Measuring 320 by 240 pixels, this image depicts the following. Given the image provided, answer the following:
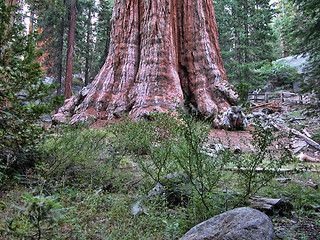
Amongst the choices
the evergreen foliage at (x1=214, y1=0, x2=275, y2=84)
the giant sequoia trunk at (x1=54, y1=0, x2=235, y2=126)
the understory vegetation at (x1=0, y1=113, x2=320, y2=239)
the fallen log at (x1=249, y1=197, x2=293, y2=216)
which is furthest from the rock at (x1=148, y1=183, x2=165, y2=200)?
the evergreen foliage at (x1=214, y1=0, x2=275, y2=84)

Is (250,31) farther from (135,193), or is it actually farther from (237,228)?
(237,228)

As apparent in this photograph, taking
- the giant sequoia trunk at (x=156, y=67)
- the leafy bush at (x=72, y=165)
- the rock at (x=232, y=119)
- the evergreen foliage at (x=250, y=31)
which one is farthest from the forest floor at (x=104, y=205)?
the evergreen foliage at (x=250, y=31)

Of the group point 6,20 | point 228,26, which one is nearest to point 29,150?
point 6,20

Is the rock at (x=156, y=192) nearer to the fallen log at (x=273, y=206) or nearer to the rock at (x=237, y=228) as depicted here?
the rock at (x=237, y=228)

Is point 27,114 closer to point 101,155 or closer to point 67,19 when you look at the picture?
point 101,155

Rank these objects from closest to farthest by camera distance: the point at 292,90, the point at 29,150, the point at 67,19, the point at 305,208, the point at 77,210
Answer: the point at 77,210 → the point at 305,208 → the point at 29,150 → the point at 67,19 → the point at 292,90

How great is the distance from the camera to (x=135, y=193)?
295 centimetres

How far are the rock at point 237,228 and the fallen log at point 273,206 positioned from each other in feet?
2.54

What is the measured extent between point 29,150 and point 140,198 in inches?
71.5

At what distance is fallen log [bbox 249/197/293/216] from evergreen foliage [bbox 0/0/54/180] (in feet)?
9.64

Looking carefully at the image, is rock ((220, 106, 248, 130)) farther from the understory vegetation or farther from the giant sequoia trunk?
the understory vegetation

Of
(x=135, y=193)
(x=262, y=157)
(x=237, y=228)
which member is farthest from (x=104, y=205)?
(x=262, y=157)

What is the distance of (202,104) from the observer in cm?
928

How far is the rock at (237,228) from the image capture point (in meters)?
1.56
